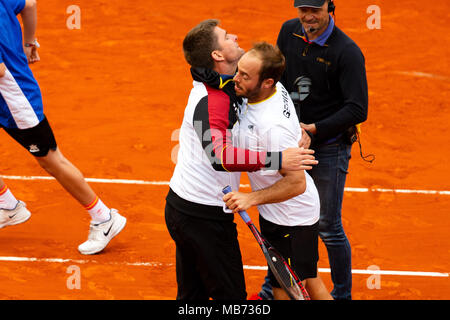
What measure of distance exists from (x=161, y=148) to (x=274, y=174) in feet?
13.8

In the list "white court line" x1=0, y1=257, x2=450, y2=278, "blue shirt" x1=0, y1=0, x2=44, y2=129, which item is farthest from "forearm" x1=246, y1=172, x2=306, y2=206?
"blue shirt" x1=0, y1=0, x2=44, y2=129

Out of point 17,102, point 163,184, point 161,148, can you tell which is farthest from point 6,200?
point 161,148

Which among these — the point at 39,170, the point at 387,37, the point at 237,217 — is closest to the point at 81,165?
the point at 39,170

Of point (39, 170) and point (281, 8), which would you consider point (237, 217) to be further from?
point (281, 8)

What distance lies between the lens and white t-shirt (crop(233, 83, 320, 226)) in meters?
4.19

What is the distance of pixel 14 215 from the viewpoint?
6496 millimetres

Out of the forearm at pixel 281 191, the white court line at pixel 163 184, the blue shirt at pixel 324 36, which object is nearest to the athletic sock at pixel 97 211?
the white court line at pixel 163 184

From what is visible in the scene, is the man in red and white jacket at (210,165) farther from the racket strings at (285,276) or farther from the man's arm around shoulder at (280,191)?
the racket strings at (285,276)

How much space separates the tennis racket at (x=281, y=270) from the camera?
433 centimetres

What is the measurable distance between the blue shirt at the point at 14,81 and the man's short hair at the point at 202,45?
82.6 inches

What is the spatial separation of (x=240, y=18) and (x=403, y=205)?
19.4 feet

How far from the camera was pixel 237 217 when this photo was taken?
7066 millimetres

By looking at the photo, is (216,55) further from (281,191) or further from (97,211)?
(97,211)
